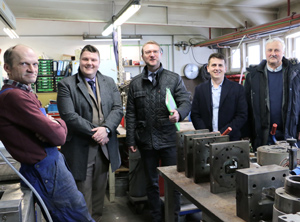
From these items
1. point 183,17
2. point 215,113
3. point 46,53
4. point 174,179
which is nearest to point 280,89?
point 215,113

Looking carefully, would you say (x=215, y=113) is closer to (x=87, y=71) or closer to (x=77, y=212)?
(x=87, y=71)

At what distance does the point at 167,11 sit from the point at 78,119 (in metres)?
4.41

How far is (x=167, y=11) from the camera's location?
573 centimetres

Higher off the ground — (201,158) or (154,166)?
(201,158)

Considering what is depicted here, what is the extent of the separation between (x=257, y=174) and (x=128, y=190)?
2490 millimetres

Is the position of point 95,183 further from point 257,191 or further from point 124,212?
point 257,191

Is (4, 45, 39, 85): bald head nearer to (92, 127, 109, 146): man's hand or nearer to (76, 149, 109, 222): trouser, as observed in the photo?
(92, 127, 109, 146): man's hand

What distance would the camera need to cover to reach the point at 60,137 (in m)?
1.38

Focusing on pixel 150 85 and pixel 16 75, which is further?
pixel 150 85

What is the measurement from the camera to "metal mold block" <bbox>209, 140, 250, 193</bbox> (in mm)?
1261

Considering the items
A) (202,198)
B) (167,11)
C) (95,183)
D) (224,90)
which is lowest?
(95,183)

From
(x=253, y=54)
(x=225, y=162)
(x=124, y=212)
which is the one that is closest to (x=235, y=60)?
(x=253, y=54)

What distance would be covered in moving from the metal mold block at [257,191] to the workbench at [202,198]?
5cm

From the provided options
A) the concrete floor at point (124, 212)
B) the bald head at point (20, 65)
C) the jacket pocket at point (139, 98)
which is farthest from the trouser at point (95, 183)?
the bald head at point (20, 65)
